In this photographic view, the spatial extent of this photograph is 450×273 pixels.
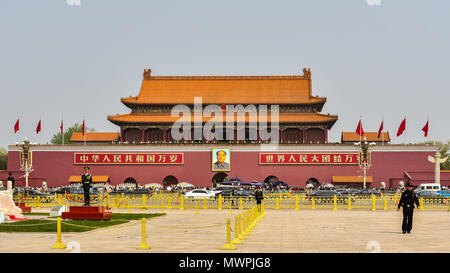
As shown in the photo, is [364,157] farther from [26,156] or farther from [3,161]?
[3,161]

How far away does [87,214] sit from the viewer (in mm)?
25422

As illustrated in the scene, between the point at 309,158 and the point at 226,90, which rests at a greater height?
the point at 226,90

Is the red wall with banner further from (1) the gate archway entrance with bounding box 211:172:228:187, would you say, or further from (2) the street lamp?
(2) the street lamp

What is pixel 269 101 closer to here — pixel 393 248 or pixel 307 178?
pixel 307 178

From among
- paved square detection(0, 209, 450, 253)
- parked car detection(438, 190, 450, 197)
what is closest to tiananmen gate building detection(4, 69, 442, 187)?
parked car detection(438, 190, 450, 197)

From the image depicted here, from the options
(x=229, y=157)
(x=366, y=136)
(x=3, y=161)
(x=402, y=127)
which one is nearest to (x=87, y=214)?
(x=229, y=157)

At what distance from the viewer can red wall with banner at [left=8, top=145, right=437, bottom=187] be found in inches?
2484

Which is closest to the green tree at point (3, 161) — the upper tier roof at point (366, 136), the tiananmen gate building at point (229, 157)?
the tiananmen gate building at point (229, 157)

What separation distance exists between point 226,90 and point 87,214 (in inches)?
1892

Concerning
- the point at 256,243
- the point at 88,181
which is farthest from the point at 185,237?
the point at 88,181

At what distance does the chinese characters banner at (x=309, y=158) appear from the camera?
208 ft

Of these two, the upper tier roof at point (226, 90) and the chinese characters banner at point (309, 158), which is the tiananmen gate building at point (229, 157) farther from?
the upper tier roof at point (226, 90)

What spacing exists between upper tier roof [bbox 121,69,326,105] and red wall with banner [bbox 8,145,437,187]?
6.93 m
